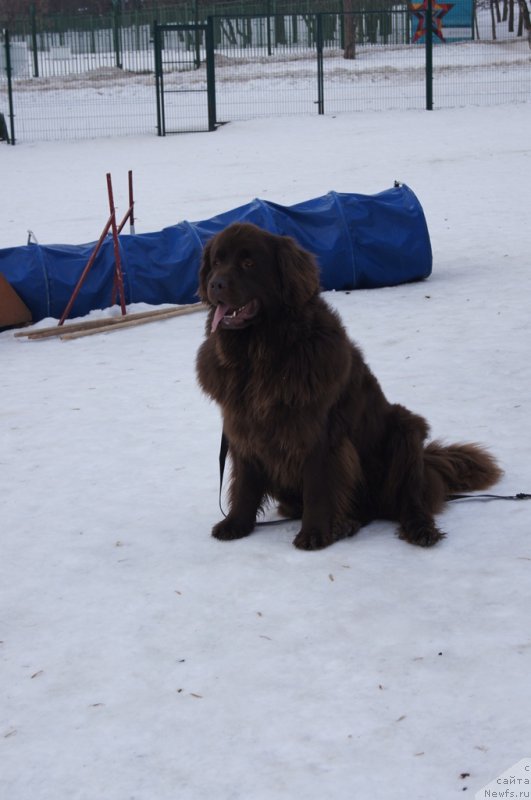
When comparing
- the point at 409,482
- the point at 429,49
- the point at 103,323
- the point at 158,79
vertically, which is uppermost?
the point at 429,49

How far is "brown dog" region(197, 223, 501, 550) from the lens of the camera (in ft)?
13.4

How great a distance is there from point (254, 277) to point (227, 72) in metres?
31.7

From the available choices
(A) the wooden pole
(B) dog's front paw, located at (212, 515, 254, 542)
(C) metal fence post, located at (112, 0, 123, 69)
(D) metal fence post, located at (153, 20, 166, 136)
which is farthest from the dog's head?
(C) metal fence post, located at (112, 0, 123, 69)

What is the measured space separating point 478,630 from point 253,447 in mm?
1263

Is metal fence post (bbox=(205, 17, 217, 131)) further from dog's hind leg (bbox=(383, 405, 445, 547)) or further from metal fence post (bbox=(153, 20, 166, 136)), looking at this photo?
dog's hind leg (bbox=(383, 405, 445, 547))

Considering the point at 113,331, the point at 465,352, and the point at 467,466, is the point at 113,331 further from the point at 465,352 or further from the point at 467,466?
the point at 467,466

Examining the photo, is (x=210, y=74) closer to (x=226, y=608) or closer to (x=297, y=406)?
(x=297, y=406)

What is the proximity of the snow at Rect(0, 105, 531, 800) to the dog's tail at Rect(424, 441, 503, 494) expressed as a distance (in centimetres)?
13

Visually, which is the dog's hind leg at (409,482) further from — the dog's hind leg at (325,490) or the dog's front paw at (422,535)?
the dog's hind leg at (325,490)

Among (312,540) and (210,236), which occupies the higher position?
(210,236)

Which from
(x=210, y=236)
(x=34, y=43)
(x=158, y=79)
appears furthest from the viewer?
(x=34, y=43)

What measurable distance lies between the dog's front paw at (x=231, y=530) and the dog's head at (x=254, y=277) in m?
0.89

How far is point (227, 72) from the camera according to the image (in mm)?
33875

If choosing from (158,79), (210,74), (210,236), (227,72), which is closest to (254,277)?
(210,236)
